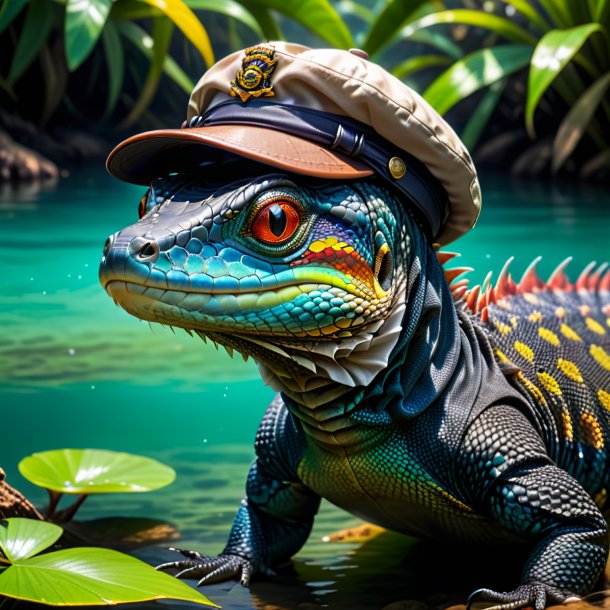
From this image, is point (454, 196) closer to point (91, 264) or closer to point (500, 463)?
point (500, 463)

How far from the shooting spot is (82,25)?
19.3ft

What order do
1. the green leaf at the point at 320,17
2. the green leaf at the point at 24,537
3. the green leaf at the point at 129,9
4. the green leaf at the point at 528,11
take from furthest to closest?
the green leaf at the point at 528,11 < the green leaf at the point at 129,9 < the green leaf at the point at 320,17 < the green leaf at the point at 24,537

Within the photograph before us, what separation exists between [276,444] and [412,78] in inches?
336

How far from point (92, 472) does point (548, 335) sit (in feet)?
5.31

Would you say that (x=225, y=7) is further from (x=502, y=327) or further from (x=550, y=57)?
(x=502, y=327)

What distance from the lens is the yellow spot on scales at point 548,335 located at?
3324mm

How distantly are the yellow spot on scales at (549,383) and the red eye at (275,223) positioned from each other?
105 cm

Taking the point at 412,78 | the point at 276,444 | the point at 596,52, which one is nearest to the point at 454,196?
the point at 276,444

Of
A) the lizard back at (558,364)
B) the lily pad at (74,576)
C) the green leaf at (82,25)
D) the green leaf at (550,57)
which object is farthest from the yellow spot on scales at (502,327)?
the green leaf at (550,57)

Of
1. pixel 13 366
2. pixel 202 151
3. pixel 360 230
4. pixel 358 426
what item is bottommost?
pixel 13 366

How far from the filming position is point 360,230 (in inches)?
101

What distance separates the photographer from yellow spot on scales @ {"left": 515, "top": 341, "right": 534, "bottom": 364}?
3180mm

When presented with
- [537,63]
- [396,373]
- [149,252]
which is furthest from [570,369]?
[537,63]

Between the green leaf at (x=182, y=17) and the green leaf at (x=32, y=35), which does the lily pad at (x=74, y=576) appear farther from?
the green leaf at (x=32, y=35)
